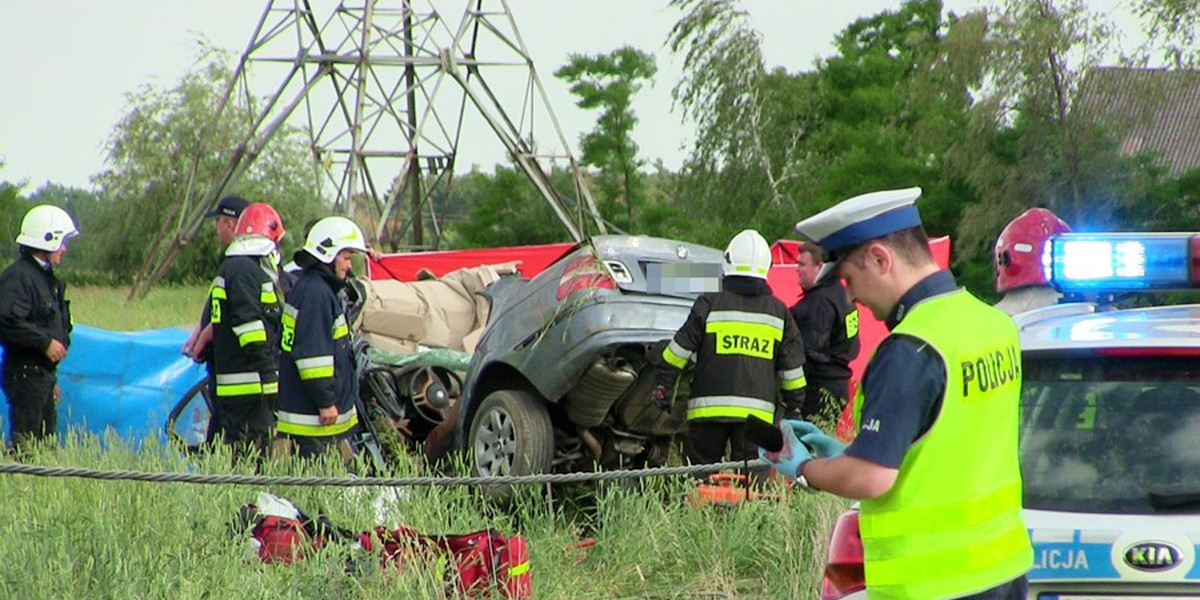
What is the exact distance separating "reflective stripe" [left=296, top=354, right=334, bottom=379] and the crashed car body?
98 cm

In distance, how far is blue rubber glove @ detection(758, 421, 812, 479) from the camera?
3.48 meters

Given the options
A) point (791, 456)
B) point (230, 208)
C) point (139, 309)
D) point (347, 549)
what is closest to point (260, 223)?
point (230, 208)

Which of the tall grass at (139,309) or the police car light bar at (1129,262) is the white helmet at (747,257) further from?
the tall grass at (139,309)

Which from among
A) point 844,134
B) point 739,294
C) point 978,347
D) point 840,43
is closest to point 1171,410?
point 978,347

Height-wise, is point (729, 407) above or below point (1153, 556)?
above

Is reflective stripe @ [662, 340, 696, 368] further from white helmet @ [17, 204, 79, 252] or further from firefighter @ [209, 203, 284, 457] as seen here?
white helmet @ [17, 204, 79, 252]

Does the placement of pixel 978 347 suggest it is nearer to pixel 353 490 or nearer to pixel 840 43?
pixel 353 490

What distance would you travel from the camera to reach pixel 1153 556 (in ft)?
11.8

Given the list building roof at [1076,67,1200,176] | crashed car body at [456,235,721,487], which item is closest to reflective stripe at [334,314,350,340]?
crashed car body at [456,235,721,487]

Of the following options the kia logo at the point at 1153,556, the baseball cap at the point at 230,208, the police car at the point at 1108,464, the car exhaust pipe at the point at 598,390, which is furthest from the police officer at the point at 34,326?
the kia logo at the point at 1153,556

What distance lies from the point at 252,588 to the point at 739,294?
356 cm

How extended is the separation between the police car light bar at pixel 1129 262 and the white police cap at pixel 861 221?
1685 mm

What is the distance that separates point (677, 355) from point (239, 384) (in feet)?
7.99

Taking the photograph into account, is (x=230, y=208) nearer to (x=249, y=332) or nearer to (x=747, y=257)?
(x=249, y=332)
